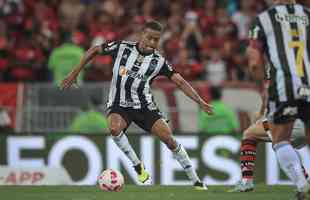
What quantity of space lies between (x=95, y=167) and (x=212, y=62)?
12.5 ft

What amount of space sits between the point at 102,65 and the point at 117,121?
7.05 m

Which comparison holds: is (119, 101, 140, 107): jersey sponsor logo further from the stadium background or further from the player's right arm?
the stadium background

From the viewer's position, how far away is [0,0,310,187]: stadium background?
17.9 meters

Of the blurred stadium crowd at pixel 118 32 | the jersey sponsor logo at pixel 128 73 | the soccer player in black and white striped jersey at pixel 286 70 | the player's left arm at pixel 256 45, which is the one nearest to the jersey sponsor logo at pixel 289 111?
the soccer player in black and white striped jersey at pixel 286 70

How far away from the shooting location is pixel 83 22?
70.3 feet

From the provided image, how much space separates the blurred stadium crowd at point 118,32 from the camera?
20.2 metres

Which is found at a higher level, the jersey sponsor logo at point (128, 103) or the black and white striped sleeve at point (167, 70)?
the black and white striped sleeve at point (167, 70)

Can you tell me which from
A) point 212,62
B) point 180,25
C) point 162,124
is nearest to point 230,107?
point 212,62

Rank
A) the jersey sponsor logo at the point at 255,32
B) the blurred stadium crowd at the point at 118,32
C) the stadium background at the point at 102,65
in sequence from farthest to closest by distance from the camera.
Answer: the blurred stadium crowd at the point at 118,32 → the stadium background at the point at 102,65 → the jersey sponsor logo at the point at 255,32

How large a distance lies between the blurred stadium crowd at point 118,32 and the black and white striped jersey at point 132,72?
6.61 m

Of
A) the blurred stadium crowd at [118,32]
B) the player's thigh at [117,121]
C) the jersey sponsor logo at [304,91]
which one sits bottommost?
the player's thigh at [117,121]

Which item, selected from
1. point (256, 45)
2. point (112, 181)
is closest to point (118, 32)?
point (112, 181)

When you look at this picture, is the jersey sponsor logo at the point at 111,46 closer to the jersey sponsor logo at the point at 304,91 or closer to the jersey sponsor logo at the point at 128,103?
the jersey sponsor logo at the point at 128,103

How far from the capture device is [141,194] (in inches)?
479
